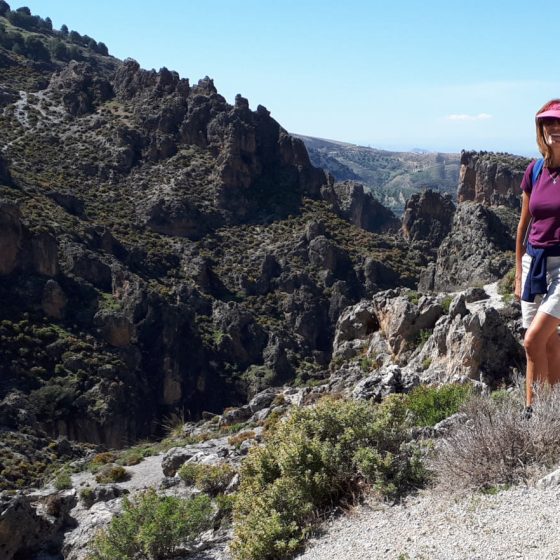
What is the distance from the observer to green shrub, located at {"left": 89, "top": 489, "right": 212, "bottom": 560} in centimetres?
705

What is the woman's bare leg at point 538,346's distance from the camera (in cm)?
496

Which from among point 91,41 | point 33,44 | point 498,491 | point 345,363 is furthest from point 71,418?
point 91,41

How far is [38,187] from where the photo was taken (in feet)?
155

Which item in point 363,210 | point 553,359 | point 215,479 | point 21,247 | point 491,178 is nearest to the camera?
point 553,359

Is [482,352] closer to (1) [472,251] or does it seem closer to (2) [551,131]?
(2) [551,131]

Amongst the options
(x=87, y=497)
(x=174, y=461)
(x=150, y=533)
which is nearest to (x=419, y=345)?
(x=174, y=461)

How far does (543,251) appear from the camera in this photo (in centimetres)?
497

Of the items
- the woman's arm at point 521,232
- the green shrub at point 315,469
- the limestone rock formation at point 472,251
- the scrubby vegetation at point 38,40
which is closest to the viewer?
the woman's arm at point 521,232

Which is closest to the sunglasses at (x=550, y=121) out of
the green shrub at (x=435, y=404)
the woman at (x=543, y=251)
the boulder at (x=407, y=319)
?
the woman at (x=543, y=251)

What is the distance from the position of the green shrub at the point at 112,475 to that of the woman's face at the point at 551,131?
1435cm

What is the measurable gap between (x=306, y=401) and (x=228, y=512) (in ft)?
30.0

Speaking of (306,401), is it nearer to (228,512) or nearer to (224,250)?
(228,512)

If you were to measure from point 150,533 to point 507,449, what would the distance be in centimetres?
389

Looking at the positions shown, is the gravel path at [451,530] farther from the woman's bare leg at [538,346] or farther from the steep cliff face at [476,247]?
the steep cliff face at [476,247]
